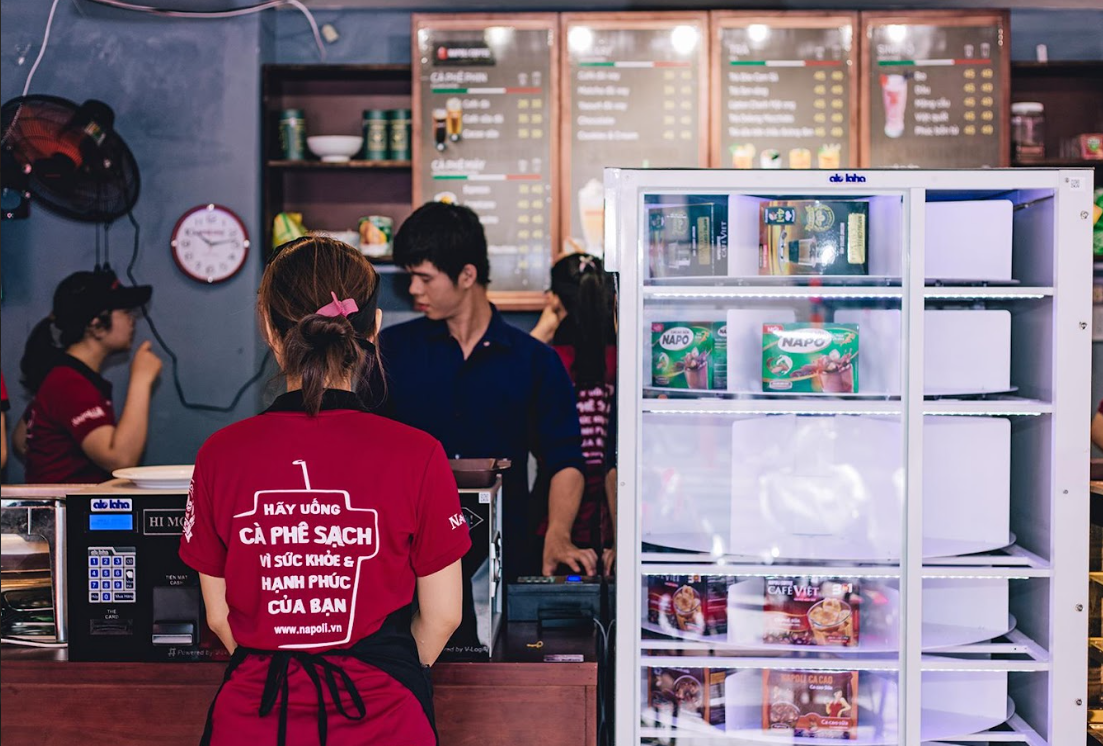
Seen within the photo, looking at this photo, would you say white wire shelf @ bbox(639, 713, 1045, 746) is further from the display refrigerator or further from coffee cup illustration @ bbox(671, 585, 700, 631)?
coffee cup illustration @ bbox(671, 585, 700, 631)

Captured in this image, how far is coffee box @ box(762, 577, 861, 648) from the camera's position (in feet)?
7.65

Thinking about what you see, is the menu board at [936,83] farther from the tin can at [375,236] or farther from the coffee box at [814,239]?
the tin can at [375,236]

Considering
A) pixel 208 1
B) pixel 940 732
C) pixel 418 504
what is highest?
pixel 208 1

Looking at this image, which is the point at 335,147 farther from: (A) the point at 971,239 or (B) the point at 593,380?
(A) the point at 971,239

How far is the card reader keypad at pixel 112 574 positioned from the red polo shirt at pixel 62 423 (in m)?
1.36

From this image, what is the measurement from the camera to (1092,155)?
3.96 meters

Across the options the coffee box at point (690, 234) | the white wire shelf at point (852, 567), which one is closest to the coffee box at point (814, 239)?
the coffee box at point (690, 234)

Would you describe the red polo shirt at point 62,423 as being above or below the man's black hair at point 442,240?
below

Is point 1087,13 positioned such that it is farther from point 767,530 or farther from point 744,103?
point 767,530

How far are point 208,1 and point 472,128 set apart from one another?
115cm

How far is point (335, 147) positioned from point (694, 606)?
248 cm

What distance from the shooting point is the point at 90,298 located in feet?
11.8

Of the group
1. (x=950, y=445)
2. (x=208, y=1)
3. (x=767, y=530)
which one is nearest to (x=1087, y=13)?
(x=950, y=445)

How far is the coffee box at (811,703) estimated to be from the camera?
7.60ft
